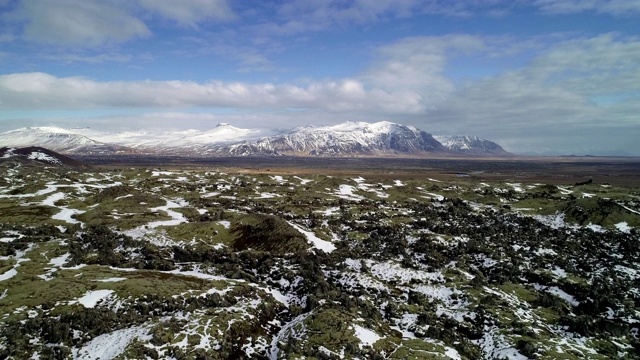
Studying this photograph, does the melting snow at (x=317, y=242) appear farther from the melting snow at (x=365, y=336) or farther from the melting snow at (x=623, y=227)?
the melting snow at (x=623, y=227)

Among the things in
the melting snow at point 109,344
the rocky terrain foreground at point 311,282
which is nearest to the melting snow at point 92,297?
the rocky terrain foreground at point 311,282

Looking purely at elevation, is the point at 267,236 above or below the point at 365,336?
above

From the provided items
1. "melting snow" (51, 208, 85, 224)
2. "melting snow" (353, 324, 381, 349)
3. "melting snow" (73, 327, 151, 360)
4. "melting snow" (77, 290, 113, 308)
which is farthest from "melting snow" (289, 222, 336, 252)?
"melting snow" (51, 208, 85, 224)

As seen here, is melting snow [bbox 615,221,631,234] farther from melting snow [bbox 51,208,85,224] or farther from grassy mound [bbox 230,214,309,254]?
melting snow [bbox 51,208,85,224]

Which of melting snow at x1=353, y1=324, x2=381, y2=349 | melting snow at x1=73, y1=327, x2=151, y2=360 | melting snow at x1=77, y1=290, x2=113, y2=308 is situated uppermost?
melting snow at x1=77, y1=290, x2=113, y2=308

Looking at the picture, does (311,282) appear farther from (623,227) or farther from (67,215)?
(623,227)

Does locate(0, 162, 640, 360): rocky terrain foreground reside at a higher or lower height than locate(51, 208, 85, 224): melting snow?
lower

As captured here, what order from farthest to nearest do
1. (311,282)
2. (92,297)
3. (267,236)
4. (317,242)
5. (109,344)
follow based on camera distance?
(267,236) < (317,242) < (311,282) < (92,297) < (109,344)

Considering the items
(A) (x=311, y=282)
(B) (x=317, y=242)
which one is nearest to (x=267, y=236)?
(B) (x=317, y=242)
